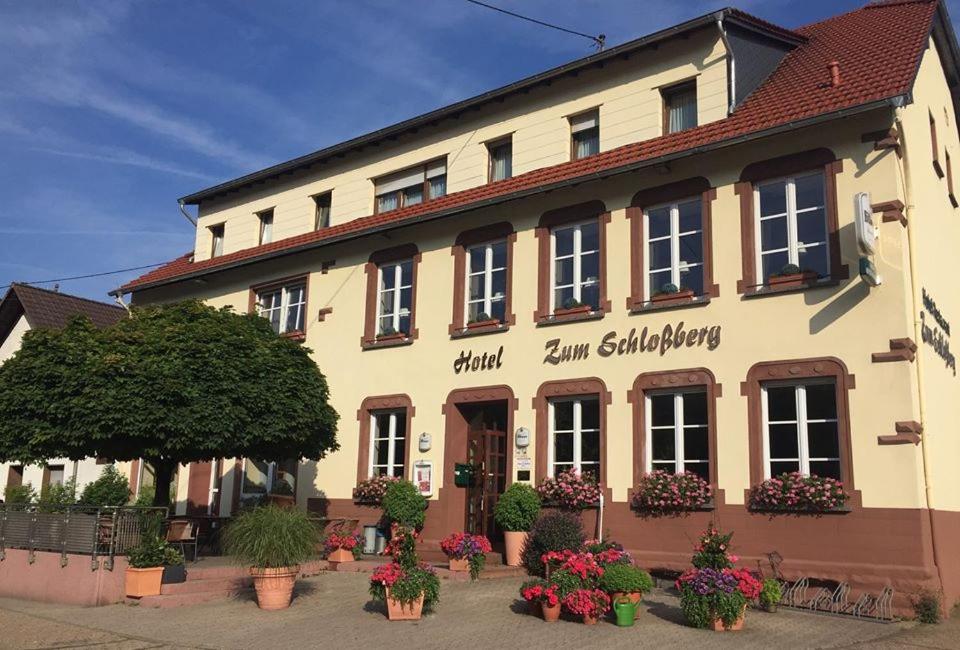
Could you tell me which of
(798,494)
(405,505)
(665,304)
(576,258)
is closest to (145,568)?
(405,505)

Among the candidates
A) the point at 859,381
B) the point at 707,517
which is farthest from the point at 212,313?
the point at 859,381

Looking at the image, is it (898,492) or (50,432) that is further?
(50,432)

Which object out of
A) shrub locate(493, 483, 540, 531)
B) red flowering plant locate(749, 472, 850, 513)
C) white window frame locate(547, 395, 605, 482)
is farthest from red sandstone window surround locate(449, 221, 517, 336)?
red flowering plant locate(749, 472, 850, 513)

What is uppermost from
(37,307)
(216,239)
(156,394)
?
(216,239)

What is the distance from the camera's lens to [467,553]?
45.2ft

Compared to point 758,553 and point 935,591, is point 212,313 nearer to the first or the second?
point 758,553

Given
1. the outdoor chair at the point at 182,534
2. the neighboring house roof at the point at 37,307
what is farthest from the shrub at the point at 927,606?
the neighboring house roof at the point at 37,307

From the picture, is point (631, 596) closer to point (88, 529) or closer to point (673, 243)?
point (673, 243)

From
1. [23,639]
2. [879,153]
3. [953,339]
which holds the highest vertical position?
[879,153]

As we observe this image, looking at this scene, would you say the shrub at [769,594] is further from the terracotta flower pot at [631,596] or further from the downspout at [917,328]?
the downspout at [917,328]

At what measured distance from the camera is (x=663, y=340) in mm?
14109

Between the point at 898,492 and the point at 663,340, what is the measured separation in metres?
4.04

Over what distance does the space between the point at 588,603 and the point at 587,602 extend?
16mm

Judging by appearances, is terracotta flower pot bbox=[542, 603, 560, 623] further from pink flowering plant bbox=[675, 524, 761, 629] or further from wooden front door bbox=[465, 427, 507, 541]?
wooden front door bbox=[465, 427, 507, 541]
